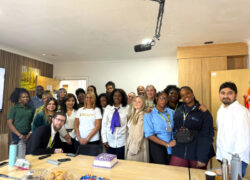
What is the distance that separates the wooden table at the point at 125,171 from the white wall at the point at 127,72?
3378mm

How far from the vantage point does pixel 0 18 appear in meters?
2.59

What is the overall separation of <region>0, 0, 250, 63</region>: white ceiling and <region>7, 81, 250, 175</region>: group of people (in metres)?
1.10

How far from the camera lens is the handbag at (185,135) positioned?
5.87 ft

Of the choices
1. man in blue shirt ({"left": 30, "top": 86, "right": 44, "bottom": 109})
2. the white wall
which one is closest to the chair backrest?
man in blue shirt ({"left": 30, "top": 86, "right": 44, "bottom": 109})

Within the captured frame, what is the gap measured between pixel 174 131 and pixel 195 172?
64cm

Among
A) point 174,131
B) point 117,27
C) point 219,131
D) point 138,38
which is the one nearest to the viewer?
point 219,131

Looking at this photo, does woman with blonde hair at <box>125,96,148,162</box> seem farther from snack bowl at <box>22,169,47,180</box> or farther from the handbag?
snack bowl at <box>22,169,47,180</box>

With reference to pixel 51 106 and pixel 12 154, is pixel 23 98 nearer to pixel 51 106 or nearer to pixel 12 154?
pixel 51 106

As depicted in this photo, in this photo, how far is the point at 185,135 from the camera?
1.80 meters

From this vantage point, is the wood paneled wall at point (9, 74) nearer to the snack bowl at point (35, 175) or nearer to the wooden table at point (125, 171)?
the wooden table at point (125, 171)

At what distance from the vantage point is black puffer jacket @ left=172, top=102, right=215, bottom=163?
5.89 ft

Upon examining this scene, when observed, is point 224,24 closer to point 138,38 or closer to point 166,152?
point 138,38

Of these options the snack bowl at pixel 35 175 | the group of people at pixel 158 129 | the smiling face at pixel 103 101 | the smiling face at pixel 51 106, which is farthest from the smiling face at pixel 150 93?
the snack bowl at pixel 35 175

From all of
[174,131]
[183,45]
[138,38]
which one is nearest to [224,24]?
[183,45]
